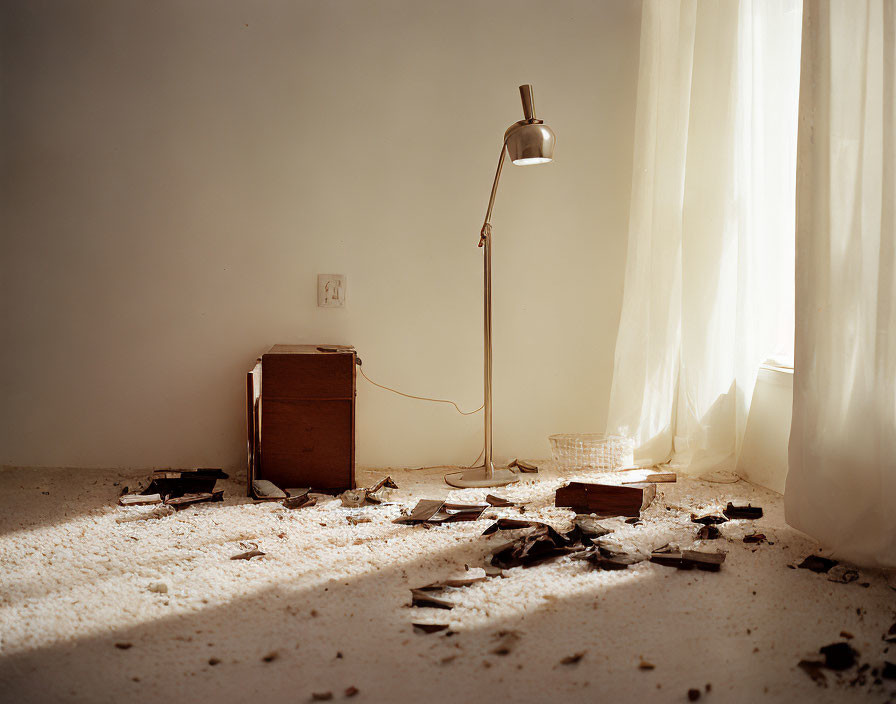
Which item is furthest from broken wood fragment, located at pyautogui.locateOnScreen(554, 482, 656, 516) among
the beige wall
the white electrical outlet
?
the white electrical outlet

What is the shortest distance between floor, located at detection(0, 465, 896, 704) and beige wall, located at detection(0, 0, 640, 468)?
29.0 inches

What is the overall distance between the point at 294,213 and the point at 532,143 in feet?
3.29

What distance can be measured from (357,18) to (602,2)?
3.14ft

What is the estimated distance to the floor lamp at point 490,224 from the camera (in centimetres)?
222

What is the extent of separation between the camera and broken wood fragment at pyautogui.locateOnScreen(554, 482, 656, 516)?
212cm

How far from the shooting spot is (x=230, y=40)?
266 cm

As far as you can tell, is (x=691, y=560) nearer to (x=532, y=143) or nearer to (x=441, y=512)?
(x=441, y=512)

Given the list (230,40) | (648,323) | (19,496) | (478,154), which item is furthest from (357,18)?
(19,496)

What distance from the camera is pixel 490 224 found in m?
2.60

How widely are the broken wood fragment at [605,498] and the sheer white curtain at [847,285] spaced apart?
0.44 meters

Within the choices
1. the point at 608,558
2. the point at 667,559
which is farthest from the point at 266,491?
the point at 667,559

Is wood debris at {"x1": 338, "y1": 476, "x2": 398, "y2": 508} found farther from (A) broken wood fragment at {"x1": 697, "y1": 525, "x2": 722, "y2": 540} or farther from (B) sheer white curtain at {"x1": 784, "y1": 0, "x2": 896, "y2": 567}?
(B) sheer white curtain at {"x1": 784, "y1": 0, "x2": 896, "y2": 567}

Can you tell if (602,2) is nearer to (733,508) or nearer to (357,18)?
(357,18)

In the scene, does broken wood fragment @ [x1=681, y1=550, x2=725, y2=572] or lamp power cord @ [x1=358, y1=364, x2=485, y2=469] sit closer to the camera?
broken wood fragment @ [x1=681, y1=550, x2=725, y2=572]
